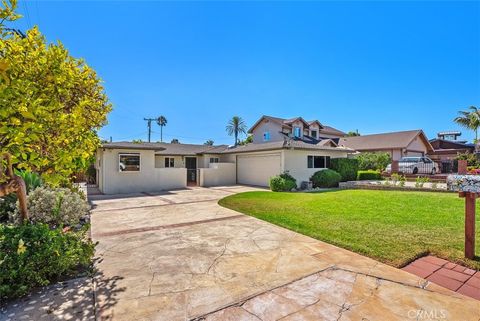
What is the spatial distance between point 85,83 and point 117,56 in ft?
33.5

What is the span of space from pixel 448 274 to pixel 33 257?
20.1ft

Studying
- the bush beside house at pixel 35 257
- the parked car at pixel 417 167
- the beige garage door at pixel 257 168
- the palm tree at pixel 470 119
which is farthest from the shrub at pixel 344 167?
the bush beside house at pixel 35 257

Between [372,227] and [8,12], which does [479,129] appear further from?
[8,12]

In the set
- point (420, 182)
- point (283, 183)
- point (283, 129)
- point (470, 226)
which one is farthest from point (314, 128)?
point (470, 226)

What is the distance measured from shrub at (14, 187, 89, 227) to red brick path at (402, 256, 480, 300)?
7.52 m

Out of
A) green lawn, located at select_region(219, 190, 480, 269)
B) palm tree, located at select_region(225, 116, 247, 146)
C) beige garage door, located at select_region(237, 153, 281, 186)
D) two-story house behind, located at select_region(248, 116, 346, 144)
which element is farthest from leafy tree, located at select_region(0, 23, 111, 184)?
palm tree, located at select_region(225, 116, 247, 146)

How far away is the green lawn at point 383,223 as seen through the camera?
15.3 ft

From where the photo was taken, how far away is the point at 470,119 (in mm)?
26188

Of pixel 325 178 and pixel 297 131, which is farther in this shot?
pixel 297 131

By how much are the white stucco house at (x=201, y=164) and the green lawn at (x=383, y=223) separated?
7.22 meters

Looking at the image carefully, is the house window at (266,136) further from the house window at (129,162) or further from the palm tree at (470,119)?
the palm tree at (470,119)

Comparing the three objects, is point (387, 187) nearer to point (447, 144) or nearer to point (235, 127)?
point (447, 144)

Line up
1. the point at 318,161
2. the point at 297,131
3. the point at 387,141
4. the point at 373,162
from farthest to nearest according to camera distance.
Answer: the point at 387,141 → the point at 297,131 → the point at 373,162 → the point at 318,161

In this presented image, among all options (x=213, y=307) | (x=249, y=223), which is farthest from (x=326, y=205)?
(x=213, y=307)
